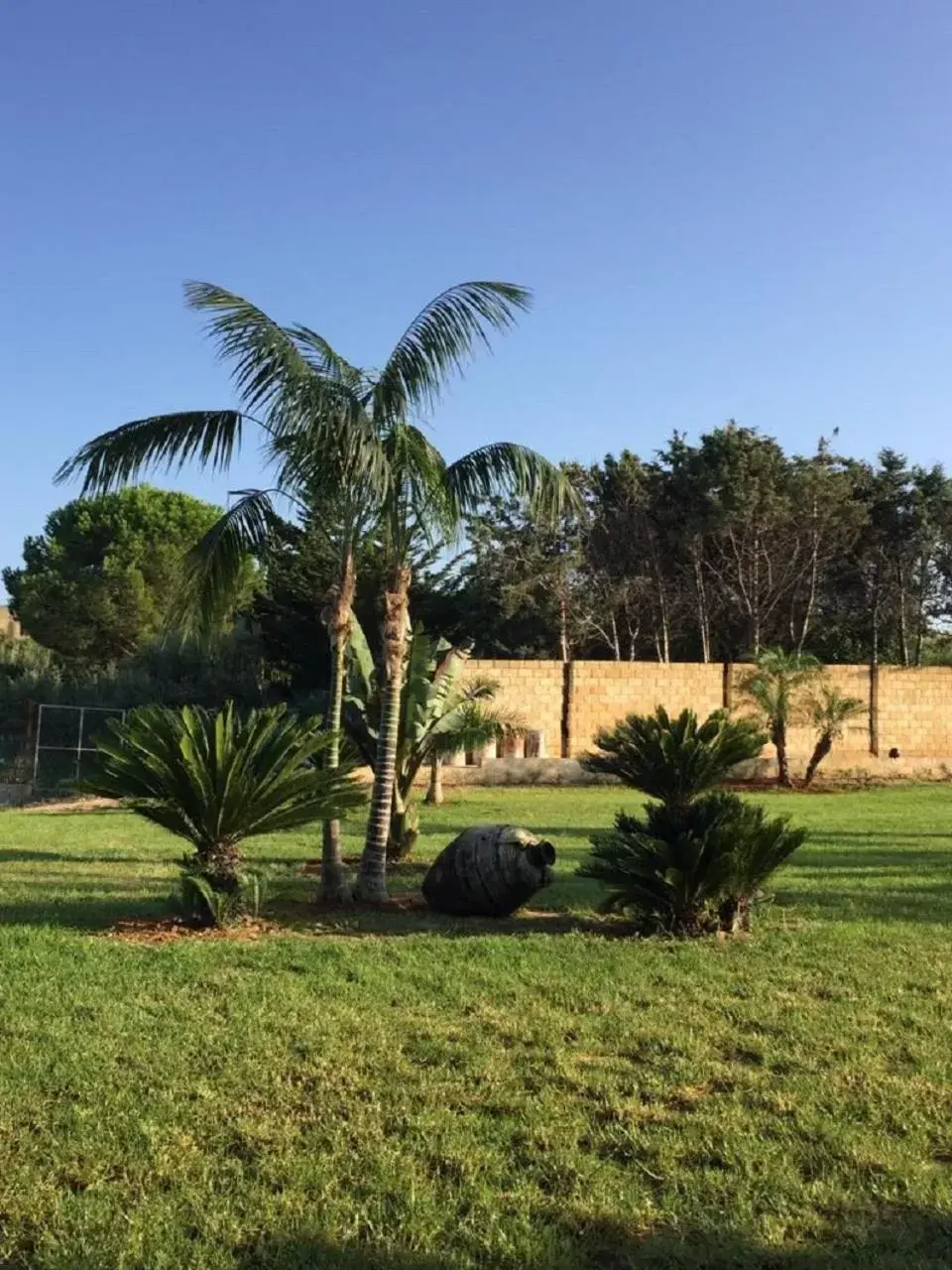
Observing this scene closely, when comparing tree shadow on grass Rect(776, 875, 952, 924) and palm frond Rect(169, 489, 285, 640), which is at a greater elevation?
palm frond Rect(169, 489, 285, 640)

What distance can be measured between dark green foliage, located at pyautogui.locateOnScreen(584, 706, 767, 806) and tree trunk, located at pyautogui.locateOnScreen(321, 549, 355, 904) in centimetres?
374

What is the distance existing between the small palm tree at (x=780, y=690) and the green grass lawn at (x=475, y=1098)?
59.6ft

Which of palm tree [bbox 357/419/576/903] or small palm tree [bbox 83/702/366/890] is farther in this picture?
palm tree [bbox 357/419/576/903]

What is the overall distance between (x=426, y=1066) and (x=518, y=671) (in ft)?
76.8

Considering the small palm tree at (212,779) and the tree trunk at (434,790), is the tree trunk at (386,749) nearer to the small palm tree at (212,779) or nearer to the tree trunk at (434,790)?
the small palm tree at (212,779)

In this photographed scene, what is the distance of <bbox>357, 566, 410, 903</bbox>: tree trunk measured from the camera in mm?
9594

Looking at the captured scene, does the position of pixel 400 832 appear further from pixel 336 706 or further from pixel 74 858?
pixel 74 858

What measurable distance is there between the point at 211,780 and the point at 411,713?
4.05m

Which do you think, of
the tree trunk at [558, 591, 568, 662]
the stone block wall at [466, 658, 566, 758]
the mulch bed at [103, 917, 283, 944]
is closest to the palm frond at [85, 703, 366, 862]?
the mulch bed at [103, 917, 283, 944]

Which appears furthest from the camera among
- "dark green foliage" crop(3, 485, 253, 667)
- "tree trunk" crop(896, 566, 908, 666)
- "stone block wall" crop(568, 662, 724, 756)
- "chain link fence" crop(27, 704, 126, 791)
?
"dark green foliage" crop(3, 485, 253, 667)

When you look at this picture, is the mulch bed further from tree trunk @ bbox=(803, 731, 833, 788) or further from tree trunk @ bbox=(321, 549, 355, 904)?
tree trunk @ bbox=(803, 731, 833, 788)

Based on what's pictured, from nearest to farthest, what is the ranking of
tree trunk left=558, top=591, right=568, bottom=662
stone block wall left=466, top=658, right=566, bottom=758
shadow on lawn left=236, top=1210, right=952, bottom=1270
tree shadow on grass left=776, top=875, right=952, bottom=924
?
shadow on lawn left=236, top=1210, right=952, bottom=1270 < tree shadow on grass left=776, top=875, right=952, bottom=924 < stone block wall left=466, top=658, right=566, bottom=758 < tree trunk left=558, top=591, right=568, bottom=662

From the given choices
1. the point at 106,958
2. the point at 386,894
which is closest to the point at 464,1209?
the point at 106,958

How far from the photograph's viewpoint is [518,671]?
2825cm
